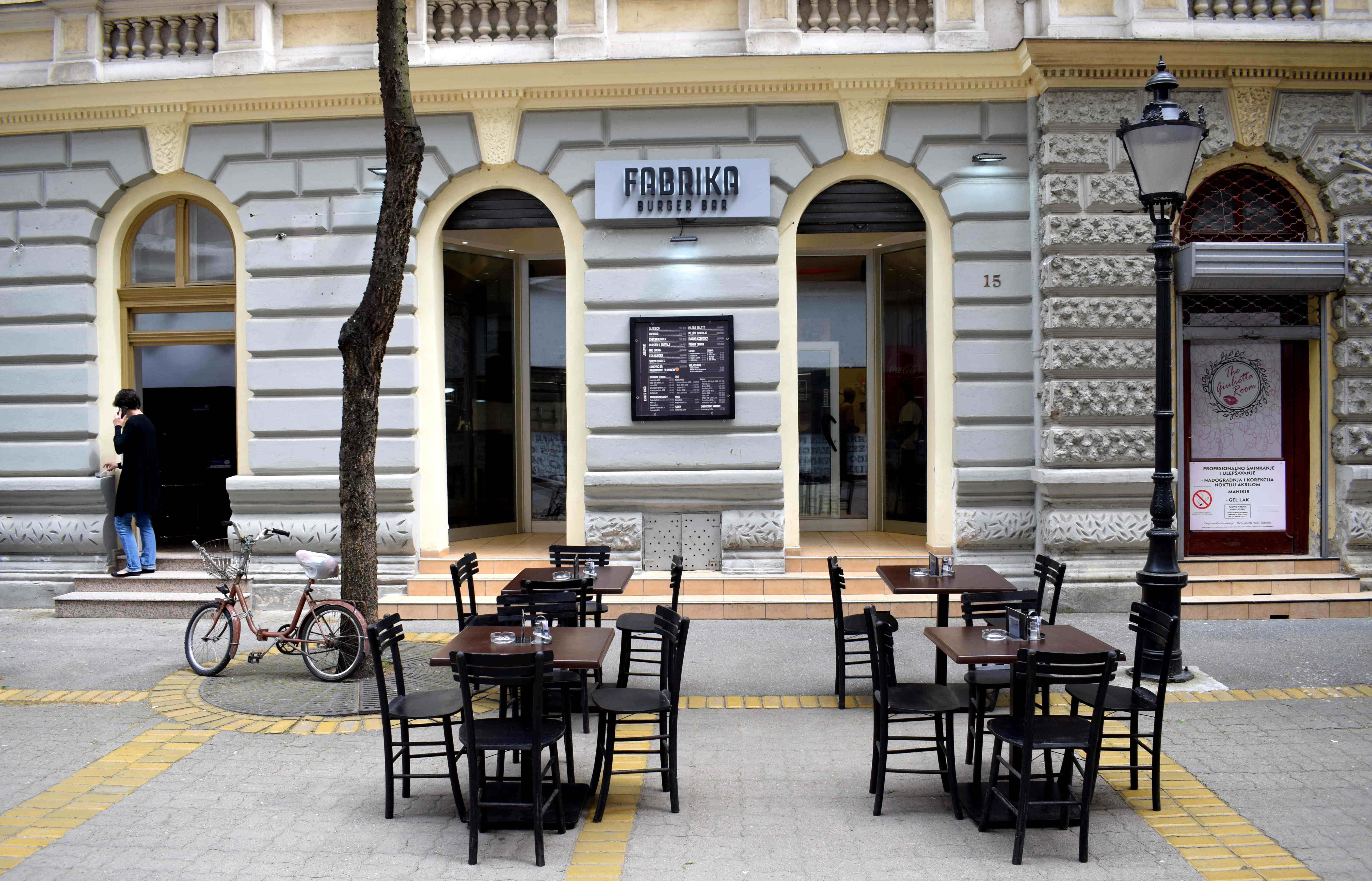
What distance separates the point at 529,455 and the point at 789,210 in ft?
15.9

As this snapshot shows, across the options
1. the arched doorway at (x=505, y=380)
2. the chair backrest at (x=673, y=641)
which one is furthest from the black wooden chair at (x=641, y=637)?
the arched doorway at (x=505, y=380)

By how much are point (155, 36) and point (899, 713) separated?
11114 millimetres

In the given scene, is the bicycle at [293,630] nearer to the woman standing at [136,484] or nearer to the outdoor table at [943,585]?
the woman standing at [136,484]

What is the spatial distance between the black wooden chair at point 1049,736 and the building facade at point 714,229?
5.59m

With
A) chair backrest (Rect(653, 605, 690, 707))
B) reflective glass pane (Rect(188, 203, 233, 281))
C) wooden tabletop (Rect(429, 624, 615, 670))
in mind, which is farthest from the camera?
reflective glass pane (Rect(188, 203, 233, 281))

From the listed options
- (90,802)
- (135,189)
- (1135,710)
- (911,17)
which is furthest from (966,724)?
(135,189)

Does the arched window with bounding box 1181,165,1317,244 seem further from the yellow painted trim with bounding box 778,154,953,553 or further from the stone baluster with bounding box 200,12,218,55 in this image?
the stone baluster with bounding box 200,12,218,55

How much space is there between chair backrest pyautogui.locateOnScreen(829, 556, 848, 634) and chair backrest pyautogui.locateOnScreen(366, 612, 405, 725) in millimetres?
3200

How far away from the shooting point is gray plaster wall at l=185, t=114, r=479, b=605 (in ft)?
37.2

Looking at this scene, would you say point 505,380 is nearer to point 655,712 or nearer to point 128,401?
point 128,401

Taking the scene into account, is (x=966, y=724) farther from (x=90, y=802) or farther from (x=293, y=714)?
(x=90, y=802)

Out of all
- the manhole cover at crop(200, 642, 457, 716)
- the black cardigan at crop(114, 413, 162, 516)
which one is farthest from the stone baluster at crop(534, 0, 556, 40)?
the manhole cover at crop(200, 642, 457, 716)

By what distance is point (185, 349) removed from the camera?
1248 centimetres

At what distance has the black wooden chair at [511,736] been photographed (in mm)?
4980
